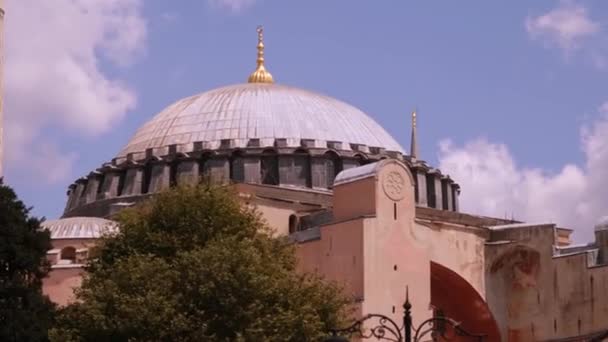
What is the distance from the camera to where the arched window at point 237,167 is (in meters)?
51.4

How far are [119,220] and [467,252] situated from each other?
11328 millimetres

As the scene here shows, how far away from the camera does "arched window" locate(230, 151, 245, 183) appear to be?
169ft

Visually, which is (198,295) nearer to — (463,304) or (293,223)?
(293,223)

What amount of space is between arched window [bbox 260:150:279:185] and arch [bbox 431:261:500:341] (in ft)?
24.2

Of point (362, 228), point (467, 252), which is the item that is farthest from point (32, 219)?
point (467, 252)

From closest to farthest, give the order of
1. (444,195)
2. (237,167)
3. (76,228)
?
(76,228) < (237,167) < (444,195)

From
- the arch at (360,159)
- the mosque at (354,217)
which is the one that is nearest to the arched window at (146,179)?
the mosque at (354,217)

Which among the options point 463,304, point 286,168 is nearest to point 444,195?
point 286,168

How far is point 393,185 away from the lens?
1656 inches

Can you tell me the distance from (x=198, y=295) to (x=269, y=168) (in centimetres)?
1730

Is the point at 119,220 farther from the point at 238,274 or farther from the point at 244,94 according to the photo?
the point at 244,94

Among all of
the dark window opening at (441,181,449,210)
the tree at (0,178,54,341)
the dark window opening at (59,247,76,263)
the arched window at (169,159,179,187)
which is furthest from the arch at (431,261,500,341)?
the tree at (0,178,54,341)

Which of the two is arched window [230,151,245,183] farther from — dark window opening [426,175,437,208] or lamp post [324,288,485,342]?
lamp post [324,288,485,342]

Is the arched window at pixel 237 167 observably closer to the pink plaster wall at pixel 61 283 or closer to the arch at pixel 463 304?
the arch at pixel 463 304
